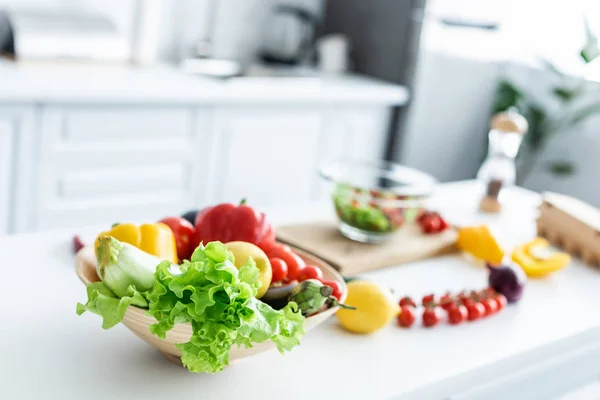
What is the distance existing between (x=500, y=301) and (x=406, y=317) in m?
0.20

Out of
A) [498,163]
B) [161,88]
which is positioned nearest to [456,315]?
[498,163]

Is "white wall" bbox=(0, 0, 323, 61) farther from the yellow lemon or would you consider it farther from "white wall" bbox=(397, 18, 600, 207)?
the yellow lemon

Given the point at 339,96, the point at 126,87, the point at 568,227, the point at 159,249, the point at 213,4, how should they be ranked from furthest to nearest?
the point at 213,4 → the point at 339,96 → the point at 126,87 → the point at 568,227 → the point at 159,249

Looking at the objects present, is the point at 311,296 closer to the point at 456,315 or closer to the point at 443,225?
the point at 456,315

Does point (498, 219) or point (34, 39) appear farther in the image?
point (34, 39)

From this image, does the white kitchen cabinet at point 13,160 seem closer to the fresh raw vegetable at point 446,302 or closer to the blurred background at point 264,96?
the blurred background at point 264,96

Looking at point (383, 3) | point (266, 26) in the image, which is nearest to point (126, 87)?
point (266, 26)

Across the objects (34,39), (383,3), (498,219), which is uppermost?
(383,3)

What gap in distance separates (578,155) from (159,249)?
8.75 ft

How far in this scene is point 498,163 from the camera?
6.70 feet

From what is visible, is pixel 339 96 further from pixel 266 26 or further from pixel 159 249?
pixel 159 249

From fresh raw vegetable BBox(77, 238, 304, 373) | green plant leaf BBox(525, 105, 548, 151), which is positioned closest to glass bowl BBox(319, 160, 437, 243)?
fresh raw vegetable BBox(77, 238, 304, 373)

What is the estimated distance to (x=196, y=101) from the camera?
2725mm

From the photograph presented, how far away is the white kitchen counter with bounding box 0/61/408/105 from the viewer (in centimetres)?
240
